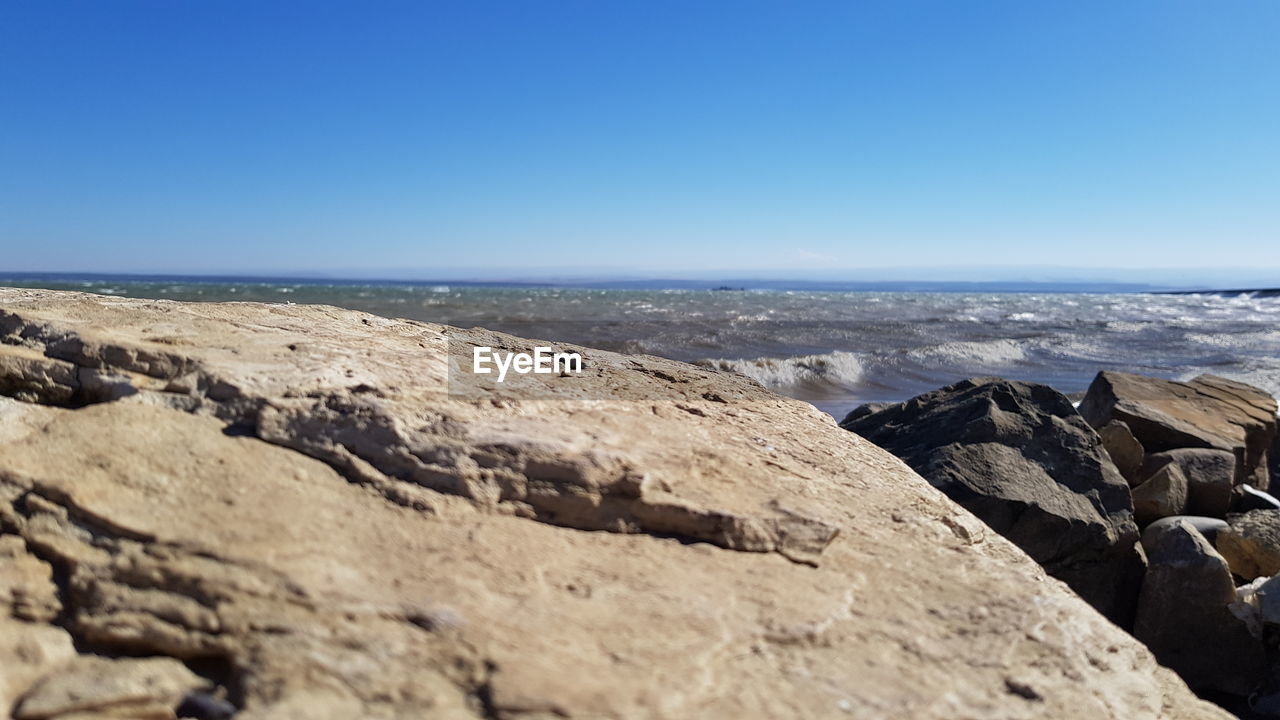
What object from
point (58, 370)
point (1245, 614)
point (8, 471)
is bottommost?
point (1245, 614)

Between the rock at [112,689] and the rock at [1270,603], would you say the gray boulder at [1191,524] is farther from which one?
the rock at [112,689]

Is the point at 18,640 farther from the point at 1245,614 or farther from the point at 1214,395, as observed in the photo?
the point at 1214,395

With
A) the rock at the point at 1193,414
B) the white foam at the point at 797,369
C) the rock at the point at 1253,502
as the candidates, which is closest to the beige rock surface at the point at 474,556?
the rock at the point at 1253,502

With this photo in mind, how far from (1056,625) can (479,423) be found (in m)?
1.62

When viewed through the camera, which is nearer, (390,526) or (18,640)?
(18,640)

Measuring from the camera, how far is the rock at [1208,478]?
5.52 meters

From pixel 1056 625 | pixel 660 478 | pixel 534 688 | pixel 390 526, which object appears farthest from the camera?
pixel 660 478

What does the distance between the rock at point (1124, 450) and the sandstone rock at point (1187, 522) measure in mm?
545

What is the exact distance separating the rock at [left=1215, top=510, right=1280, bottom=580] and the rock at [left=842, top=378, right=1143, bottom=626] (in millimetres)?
888

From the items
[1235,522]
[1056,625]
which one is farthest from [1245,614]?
[1056,625]

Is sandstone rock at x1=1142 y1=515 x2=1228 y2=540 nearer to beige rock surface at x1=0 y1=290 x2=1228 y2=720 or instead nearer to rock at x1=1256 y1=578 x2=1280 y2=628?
rock at x1=1256 y1=578 x2=1280 y2=628

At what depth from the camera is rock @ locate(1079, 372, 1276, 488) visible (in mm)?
6328

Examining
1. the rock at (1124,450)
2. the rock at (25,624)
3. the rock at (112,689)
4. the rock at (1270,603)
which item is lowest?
the rock at (1270,603)

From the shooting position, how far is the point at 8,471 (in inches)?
76.4
